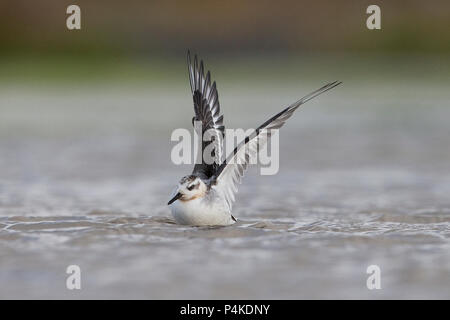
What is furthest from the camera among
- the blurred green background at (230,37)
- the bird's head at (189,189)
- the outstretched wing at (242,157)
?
the blurred green background at (230,37)

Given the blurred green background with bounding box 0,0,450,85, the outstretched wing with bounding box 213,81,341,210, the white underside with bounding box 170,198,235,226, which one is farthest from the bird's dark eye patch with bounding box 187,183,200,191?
the blurred green background with bounding box 0,0,450,85

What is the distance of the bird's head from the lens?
1077cm

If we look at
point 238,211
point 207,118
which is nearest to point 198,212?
point 207,118

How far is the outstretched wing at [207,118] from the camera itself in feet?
38.4

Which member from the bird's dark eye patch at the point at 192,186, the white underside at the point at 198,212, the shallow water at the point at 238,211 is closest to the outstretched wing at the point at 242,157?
the white underside at the point at 198,212

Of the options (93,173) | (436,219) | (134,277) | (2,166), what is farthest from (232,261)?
(2,166)

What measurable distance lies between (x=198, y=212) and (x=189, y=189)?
0.29 metres

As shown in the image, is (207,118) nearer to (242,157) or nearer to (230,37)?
(242,157)

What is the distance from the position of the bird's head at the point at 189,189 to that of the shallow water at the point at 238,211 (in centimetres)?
38

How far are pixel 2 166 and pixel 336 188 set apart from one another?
592 centimetres

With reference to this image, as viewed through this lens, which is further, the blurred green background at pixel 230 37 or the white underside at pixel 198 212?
the blurred green background at pixel 230 37

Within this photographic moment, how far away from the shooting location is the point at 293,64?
3509cm

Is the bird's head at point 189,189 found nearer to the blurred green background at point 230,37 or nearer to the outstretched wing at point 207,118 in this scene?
the outstretched wing at point 207,118

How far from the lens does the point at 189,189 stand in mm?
10781
